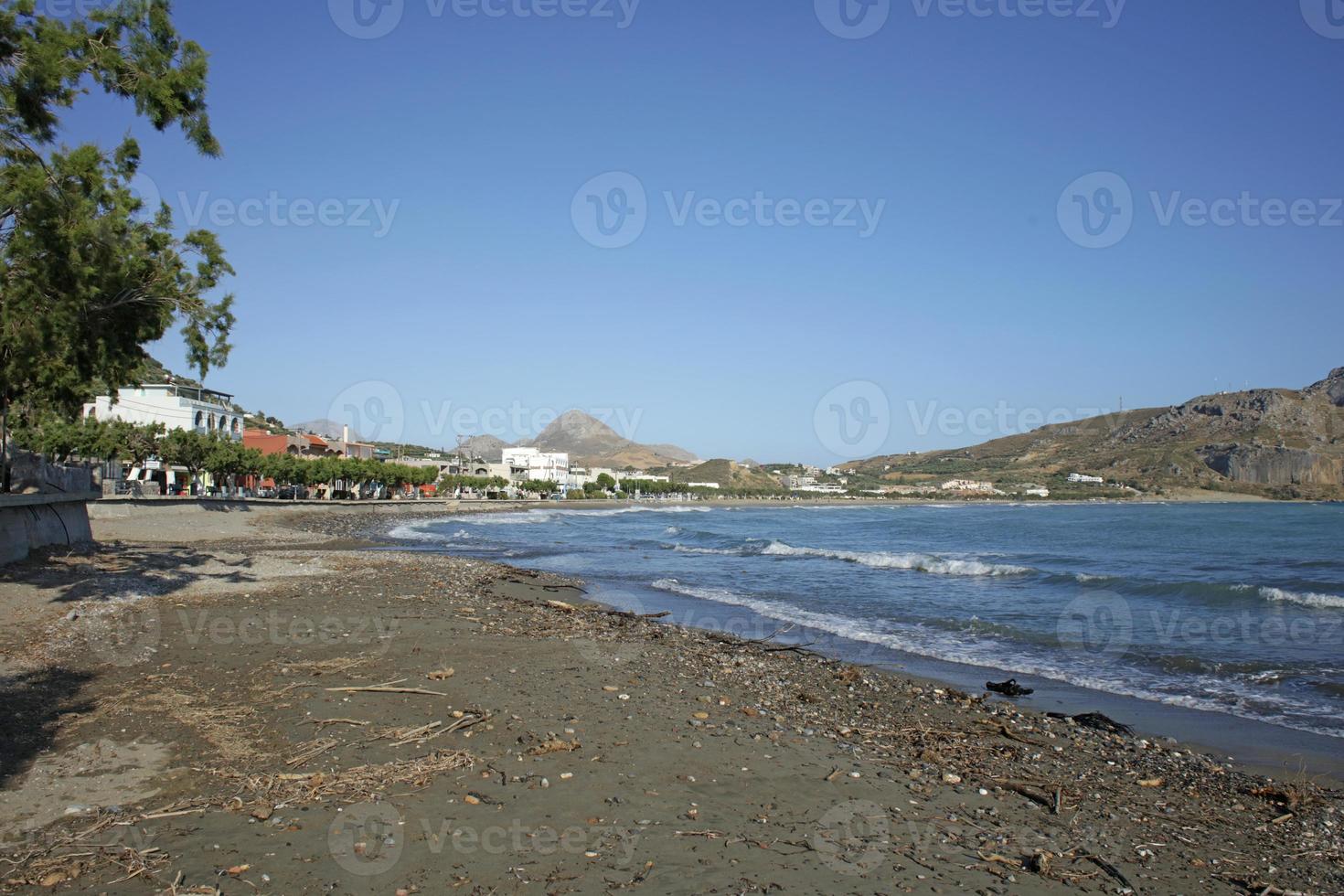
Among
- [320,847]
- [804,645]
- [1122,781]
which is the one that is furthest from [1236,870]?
[804,645]

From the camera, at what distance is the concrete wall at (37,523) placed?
1711 cm

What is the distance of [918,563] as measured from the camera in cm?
3275

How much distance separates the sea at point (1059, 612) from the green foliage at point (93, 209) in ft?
38.1

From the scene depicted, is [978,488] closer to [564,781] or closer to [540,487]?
[540,487]

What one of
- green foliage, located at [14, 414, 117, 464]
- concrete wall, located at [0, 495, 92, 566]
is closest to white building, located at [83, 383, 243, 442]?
green foliage, located at [14, 414, 117, 464]

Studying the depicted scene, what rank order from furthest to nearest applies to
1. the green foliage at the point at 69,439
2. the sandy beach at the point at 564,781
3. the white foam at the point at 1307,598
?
the green foliage at the point at 69,439 → the white foam at the point at 1307,598 → the sandy beach at the point at 564,781

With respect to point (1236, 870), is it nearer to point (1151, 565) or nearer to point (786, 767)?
point (786, 767)

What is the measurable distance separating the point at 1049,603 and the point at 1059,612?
196cm

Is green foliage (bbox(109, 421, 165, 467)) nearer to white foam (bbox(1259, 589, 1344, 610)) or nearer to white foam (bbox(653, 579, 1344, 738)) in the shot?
white foam (bbox(653, 579, 1344, 738))

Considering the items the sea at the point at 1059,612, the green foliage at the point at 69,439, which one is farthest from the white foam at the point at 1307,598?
the green foliage at the point at 69,439

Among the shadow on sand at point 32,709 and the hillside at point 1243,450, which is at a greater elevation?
the hillside at point 1243,450

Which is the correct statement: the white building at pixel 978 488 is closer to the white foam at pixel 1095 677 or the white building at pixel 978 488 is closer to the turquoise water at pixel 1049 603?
the turquoise water at pixel 1049 603

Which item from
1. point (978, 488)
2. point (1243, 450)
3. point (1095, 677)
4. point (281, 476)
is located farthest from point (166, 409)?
point (1243, 450)

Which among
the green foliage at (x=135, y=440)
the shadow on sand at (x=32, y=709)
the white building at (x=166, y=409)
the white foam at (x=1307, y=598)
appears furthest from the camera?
the white building at (x=166, y=409)
